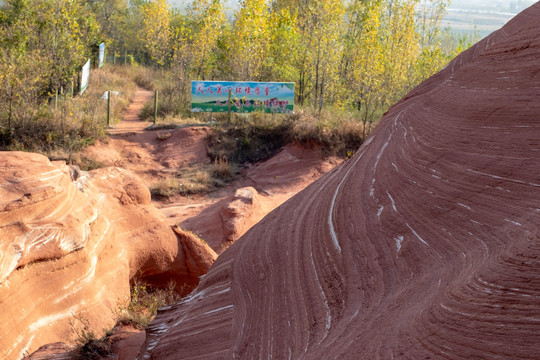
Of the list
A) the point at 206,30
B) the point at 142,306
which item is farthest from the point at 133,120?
the point at 142,306

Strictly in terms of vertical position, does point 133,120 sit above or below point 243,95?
below

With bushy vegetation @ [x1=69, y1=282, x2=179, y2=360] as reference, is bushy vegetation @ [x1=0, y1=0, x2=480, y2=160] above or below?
above

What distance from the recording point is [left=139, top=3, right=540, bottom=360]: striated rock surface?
1882mm

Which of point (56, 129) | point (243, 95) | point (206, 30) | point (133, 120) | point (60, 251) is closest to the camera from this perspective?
point (60, 251)

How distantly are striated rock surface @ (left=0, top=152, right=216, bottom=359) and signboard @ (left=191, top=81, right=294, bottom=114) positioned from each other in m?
10.0

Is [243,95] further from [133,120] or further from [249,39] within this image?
[133,120]

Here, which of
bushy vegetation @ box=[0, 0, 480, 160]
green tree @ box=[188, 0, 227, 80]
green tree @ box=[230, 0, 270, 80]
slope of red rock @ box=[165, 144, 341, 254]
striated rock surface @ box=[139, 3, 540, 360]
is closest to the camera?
striated rock surface @ box=[139, 3, 540, 360]

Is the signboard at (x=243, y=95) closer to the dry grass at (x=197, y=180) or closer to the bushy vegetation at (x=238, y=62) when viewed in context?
the bushy vegetation at (x=238, y=62)

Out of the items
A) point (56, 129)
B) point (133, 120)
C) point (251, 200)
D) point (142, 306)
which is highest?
point (133, 120)

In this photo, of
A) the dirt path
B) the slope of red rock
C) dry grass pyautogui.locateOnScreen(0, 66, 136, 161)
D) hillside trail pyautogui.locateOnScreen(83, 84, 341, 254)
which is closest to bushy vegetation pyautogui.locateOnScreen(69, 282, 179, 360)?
the slope of red rock

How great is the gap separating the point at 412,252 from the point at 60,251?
12.4 ft

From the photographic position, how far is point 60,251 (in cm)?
520

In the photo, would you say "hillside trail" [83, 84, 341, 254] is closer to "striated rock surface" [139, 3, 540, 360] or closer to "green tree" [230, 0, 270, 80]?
"green tree" [230, 0, 270, 80]

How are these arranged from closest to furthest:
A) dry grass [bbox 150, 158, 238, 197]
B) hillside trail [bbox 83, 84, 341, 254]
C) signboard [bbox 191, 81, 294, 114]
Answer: hillside trail [bbox 83, 84, 341, 254], dry grass [bbox 150, 158, 238, 197], signboard [bbox 191, 81, 294, 114]
